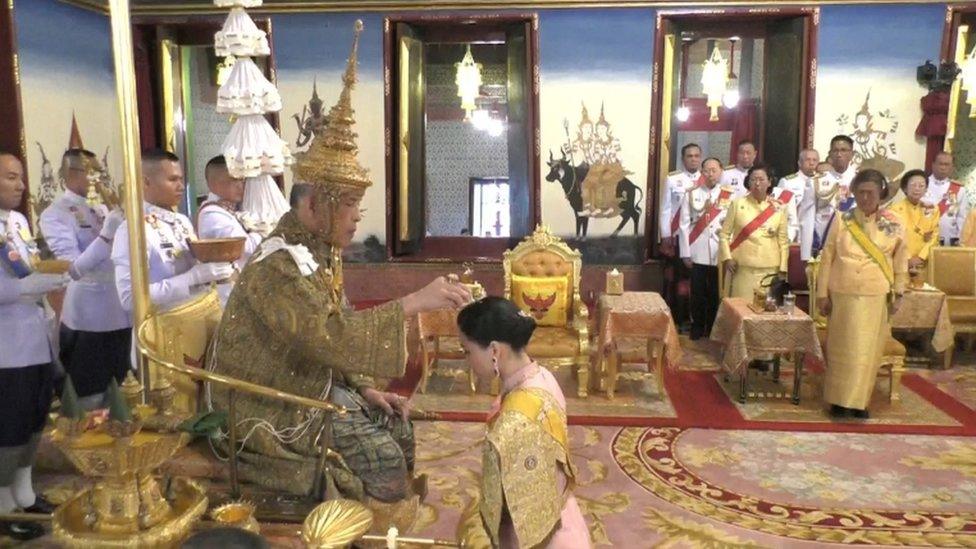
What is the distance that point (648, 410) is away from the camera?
18.8ft

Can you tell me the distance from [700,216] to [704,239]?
26cm

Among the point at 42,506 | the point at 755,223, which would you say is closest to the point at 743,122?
the point at 755,223

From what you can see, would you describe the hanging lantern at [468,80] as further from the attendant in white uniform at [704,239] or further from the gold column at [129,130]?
the gold column at [129,130]

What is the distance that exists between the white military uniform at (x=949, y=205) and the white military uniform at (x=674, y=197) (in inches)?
97.9

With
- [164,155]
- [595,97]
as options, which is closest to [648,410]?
[164,155]

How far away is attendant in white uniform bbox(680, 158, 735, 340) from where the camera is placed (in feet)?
26.1

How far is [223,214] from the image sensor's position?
4805mm

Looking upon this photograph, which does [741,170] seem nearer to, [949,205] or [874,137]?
[874,137]

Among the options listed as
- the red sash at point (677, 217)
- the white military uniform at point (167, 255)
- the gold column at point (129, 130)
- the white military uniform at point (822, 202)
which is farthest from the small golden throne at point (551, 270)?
the gold column at point (129, 130)

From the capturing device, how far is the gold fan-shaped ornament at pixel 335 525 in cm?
210

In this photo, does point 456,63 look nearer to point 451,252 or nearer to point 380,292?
point 451,252

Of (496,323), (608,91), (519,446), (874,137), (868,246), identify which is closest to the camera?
(519,446)

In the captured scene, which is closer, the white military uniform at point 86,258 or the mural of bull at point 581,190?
the white military uniform at point 86,258

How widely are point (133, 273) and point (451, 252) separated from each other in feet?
22.4
